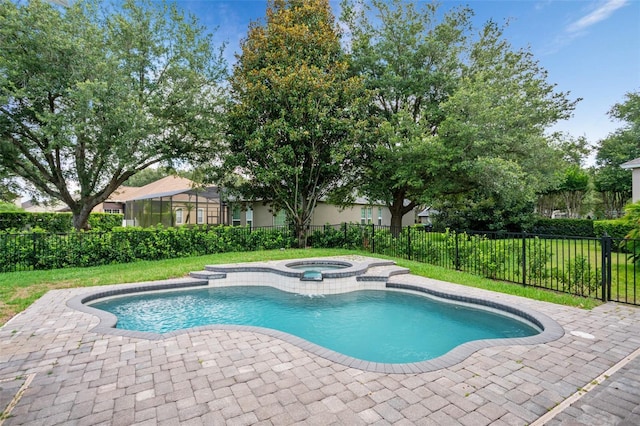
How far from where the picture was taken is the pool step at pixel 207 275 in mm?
8116

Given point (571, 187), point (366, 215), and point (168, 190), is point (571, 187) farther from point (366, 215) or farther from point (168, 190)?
point (168, 190)

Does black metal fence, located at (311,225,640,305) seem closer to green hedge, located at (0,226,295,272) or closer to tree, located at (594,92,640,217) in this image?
green hedge, located at (0,226,295,272)

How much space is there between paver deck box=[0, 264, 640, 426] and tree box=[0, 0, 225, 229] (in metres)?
9.25

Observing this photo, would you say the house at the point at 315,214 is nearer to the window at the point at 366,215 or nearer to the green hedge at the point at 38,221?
the window at the point at 366,215

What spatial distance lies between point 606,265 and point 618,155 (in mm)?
27362

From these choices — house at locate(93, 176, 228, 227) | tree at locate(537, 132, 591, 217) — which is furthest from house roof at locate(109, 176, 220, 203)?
tree at locate(537, 132, 591, 217)

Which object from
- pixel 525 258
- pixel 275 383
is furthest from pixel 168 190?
pixel 275 383

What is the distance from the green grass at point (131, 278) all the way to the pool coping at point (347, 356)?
734 mm

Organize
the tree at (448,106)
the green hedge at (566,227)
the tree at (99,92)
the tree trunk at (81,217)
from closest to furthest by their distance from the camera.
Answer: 1. the tree at (99,92)
2. the tree at (448,106)
3. the tree trunk at (81,217)
4. the green hedge at (566,227)

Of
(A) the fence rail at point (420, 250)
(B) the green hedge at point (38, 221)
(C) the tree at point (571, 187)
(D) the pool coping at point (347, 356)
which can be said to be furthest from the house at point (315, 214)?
(C) the tree at point (571, 187)

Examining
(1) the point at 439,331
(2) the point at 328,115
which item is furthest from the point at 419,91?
(1) the point at 439,331

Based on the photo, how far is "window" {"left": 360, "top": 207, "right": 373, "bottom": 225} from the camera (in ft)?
71.1

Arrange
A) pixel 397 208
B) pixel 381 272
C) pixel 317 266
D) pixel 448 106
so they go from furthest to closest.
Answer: pixel 397 208, pixel 448 106, pixel 317 266, pixel 381 272

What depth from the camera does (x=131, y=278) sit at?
770 centimetres
